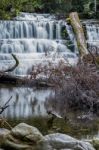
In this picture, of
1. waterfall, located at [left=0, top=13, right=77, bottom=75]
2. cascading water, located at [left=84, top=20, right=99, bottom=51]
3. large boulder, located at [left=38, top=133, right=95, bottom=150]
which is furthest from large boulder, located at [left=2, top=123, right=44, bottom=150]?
cascading water, located at [left=84, top=20, right=99, bottom=51]

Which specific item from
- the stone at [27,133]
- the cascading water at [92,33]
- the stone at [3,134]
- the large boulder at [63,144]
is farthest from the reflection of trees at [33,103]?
the cascading water at [92,33]

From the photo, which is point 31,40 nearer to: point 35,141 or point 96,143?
point 96,143

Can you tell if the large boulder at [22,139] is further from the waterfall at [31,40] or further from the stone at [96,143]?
the waterfall at [31,40]

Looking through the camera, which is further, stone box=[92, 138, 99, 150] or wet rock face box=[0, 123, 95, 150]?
stone box=[92, 138, 99, 150]

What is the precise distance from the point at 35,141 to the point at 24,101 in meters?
7.32

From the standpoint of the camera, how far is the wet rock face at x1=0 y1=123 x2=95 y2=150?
1177 cm

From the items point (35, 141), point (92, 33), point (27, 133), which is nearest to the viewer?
point (35, 141)

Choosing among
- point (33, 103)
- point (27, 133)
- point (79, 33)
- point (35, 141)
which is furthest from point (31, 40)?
point (35, 141)

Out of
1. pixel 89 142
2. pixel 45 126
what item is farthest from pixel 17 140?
pixel 45 126

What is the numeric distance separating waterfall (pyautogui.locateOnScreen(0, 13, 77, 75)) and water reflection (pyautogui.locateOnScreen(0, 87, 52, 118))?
4.87 m

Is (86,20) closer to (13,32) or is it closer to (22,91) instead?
(13,32)

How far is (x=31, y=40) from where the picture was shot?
29219 millimetres

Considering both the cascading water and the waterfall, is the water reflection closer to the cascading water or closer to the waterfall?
the waterfall

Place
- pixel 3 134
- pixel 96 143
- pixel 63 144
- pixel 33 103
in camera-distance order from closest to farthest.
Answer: pixel 63 144
pixel 3 134
pixel 96 143
pixel 33 103
